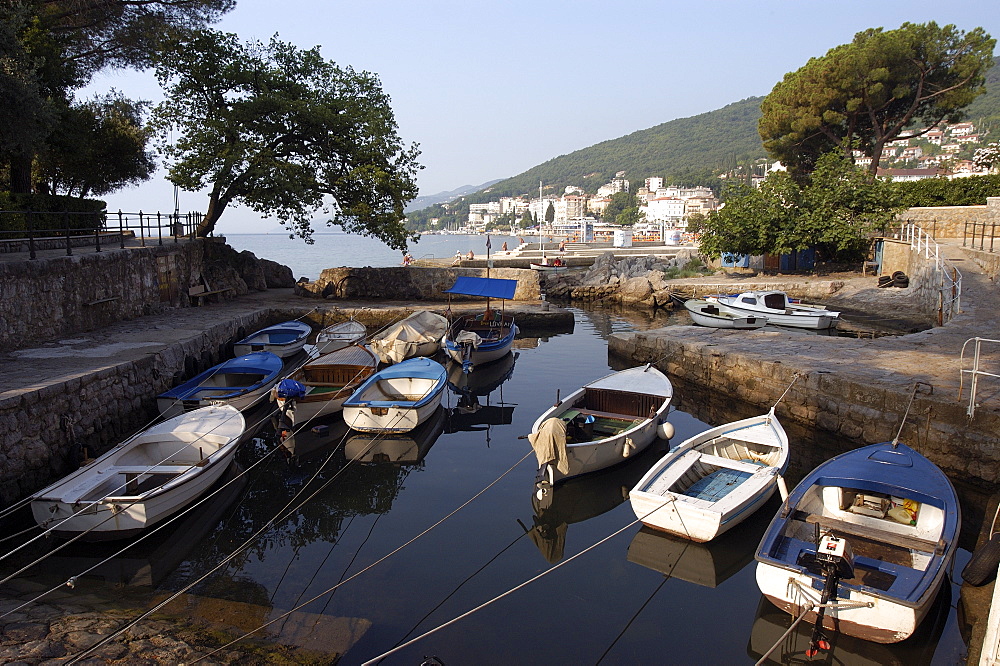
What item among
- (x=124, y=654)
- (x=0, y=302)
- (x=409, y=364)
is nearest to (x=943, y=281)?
(x=409, y=364)

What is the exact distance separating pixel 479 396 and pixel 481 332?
488cm

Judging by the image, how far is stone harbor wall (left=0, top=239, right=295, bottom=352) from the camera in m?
13.7

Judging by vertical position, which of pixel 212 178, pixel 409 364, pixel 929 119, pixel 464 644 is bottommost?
pixel 464 644

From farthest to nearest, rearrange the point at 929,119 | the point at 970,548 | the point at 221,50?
the point at 929,119 → the point at 221,50 → the point at 970,548

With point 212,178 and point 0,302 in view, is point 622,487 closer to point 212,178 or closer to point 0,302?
point 0,302

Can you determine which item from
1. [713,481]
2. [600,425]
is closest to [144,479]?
[600,425]

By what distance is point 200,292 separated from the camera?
24.1m

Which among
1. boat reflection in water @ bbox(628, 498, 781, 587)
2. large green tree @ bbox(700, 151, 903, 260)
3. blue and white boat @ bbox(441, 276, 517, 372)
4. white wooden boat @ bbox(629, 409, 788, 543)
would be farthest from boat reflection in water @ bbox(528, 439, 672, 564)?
large green tree @ bbox(700, 151, 903, 260)

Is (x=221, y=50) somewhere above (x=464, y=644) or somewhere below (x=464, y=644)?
above

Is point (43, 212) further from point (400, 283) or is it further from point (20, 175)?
point (400, 283)

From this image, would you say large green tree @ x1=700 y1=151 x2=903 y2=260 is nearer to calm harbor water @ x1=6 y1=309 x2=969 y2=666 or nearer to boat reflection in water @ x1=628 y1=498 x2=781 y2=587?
calm harbor water @ x1=6 y1=309 x2=969 y2=666

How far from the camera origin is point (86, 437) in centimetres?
1148

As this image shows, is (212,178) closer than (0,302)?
No

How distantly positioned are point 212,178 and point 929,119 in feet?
126
